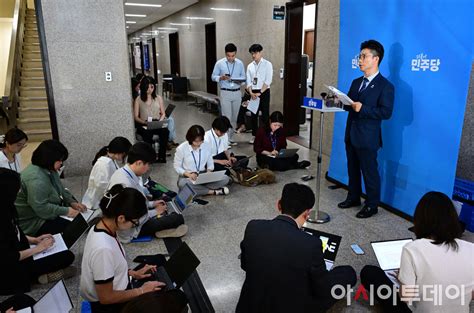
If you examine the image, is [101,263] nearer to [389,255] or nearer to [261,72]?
[389,255]

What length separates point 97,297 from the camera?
73.5 inches

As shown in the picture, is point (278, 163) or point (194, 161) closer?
point (194, 161)

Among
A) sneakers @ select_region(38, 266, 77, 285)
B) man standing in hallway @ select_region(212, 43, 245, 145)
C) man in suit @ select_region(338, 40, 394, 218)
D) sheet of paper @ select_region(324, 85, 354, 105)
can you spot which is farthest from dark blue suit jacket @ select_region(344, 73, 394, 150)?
man standing in hallway @ select_region(212, 43, 245, 145)

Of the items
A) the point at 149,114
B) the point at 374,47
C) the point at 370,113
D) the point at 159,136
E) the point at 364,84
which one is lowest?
the point at 159,136

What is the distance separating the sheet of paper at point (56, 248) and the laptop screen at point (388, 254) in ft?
6.99

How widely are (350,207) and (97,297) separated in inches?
109

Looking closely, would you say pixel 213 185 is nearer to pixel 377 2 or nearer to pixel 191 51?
pixel 377 2

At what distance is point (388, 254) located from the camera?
2332 millimetres

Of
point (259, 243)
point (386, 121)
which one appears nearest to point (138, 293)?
point (259, 243)

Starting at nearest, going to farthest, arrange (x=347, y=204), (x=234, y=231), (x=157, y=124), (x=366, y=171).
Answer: (x=234, y=231), (x=366, y=171), (x=347, y=204), (x=157, y=124)

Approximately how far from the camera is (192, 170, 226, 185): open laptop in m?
3.77

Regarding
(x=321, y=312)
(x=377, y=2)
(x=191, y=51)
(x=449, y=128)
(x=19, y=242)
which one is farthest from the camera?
(x=191, y=51)

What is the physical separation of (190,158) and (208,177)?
0.30 m

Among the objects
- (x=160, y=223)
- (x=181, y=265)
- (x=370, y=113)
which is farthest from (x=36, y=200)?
(x=370, y=113)
